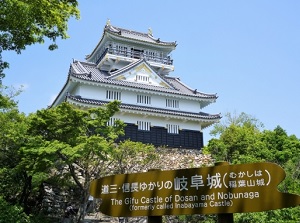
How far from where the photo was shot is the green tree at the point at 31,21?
8.87m

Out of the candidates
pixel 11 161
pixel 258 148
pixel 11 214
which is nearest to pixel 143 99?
pixel 258 148

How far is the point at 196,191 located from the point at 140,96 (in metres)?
21.9

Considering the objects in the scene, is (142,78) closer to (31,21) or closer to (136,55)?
(136,55)

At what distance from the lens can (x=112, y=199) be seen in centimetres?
623

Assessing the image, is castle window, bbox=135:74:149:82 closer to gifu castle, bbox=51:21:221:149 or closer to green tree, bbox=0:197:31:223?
gifu castle, bbox=51:21:221:149

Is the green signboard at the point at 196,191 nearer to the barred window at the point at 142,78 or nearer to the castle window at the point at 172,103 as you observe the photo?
the castle window at the point at 172,103

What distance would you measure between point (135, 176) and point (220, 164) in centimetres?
159

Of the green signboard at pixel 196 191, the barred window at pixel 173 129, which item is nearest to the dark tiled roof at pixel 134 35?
the barred window at pixel 173 129

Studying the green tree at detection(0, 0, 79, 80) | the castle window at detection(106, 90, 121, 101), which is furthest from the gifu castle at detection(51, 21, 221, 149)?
the green tree at detection(0, 0, 79, 80)

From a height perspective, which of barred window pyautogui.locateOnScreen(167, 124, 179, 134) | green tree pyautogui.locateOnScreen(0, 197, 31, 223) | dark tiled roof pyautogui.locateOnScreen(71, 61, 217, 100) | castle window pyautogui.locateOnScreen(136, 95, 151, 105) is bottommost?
green tree pyautogui.locateOnScreen(0, 197, 31, 223)

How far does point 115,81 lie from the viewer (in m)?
26.9

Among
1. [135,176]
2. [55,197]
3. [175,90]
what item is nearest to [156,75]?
[175,90]

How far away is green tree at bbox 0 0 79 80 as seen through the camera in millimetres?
8867

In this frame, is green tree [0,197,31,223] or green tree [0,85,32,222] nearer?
green tree [0,197,31,223]
